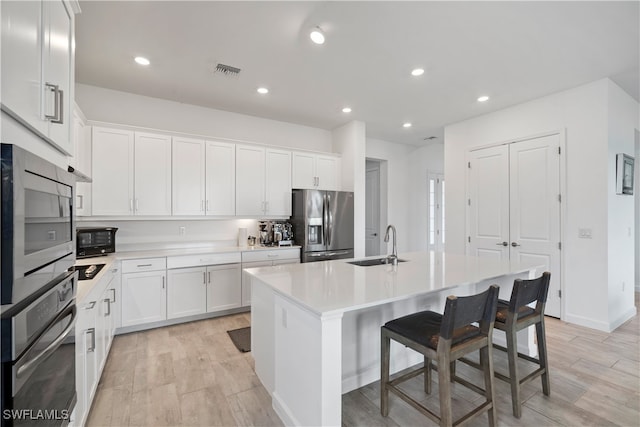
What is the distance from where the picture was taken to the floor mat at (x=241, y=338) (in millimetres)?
2896

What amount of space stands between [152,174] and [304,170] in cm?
215

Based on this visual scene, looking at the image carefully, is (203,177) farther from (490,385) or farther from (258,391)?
(490,385)

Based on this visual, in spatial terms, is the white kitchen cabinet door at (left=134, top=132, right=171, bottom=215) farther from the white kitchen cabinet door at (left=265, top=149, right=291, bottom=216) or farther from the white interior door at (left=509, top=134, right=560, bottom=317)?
the white interior door at (left=509, top=134, right=560, bottom=317)

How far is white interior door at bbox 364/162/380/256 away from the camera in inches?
255

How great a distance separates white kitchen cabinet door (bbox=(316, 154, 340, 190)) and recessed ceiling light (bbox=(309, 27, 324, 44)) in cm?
240

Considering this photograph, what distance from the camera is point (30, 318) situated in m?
0.89

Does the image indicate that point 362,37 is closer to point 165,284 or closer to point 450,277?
point 450,277

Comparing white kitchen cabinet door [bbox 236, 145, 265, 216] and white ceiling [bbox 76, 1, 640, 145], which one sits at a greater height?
white ceiling [bbox 76, 1, 640, 145]

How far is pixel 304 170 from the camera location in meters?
4.72

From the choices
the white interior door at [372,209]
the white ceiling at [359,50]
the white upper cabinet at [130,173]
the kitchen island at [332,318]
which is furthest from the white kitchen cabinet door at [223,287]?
the white interior door at [372,209]

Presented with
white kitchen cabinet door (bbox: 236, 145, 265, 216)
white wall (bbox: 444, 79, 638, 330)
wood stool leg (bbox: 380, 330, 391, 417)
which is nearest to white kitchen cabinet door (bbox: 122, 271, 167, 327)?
white kitchen cabinet door (bbox: 236, 145, 265, 216)

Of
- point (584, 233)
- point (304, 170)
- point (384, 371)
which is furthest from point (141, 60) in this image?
point (584, 233)

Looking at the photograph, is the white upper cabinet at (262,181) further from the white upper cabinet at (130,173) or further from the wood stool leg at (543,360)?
the wood stool leg at (543,360)

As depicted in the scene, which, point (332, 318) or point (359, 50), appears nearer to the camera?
point (332, 318)
